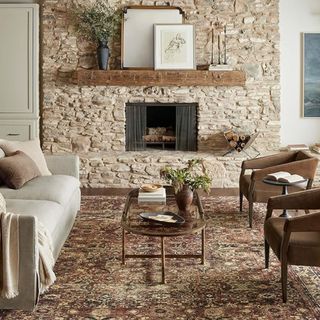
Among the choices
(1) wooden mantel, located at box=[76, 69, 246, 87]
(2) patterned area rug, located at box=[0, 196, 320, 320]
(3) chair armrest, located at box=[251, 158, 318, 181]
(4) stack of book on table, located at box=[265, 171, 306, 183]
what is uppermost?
(1) wooden mantel, located at box=[76, 69, 246, 87]

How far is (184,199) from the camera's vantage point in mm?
4422

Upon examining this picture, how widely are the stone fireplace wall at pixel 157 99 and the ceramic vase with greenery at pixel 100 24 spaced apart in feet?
0.46

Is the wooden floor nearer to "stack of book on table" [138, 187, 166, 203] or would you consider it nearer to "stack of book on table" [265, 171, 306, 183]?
"stack of book on table" [265, 171, 306, 183]

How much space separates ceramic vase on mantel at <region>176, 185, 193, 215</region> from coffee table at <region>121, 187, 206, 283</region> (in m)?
0.05

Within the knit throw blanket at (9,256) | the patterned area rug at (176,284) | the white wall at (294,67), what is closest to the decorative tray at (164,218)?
the patterned area rug at (176,284)

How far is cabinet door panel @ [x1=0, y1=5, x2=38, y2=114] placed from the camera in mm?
7469

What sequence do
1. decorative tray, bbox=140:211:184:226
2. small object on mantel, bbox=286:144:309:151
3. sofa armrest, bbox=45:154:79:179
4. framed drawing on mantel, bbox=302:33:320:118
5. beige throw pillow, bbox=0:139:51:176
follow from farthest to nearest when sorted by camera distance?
1. framed drawing on mantel, bbox=302:33:320:118
2. small object on mantel, bbox=286:144:309:151
3. sofa armrest, bbox=45:154:79:179
4. beige throw pillow, bbox=0:139:51:176
5. decorative tray, bbox=140:211:184:226

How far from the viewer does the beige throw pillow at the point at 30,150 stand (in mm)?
5554

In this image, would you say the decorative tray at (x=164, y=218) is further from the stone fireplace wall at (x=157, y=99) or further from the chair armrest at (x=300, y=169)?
the stone fireplace wall at (x=157, y=99)

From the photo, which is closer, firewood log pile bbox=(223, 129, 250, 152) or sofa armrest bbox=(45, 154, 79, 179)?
sofa armrest bbox=(45, 154, 79, 179)

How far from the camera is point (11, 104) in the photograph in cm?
757

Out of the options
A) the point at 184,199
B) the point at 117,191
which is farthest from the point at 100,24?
the point at 184,199

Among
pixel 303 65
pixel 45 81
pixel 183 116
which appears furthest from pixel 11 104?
pixel 303 65

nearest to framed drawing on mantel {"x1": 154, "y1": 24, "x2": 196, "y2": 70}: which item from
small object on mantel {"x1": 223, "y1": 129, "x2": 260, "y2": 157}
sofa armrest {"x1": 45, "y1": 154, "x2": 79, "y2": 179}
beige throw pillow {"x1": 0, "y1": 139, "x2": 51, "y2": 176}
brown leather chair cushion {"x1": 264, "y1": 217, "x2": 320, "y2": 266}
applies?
small object on mantel {"x1": 223, "y1": 129, "x2": 260, "y2": 157}
